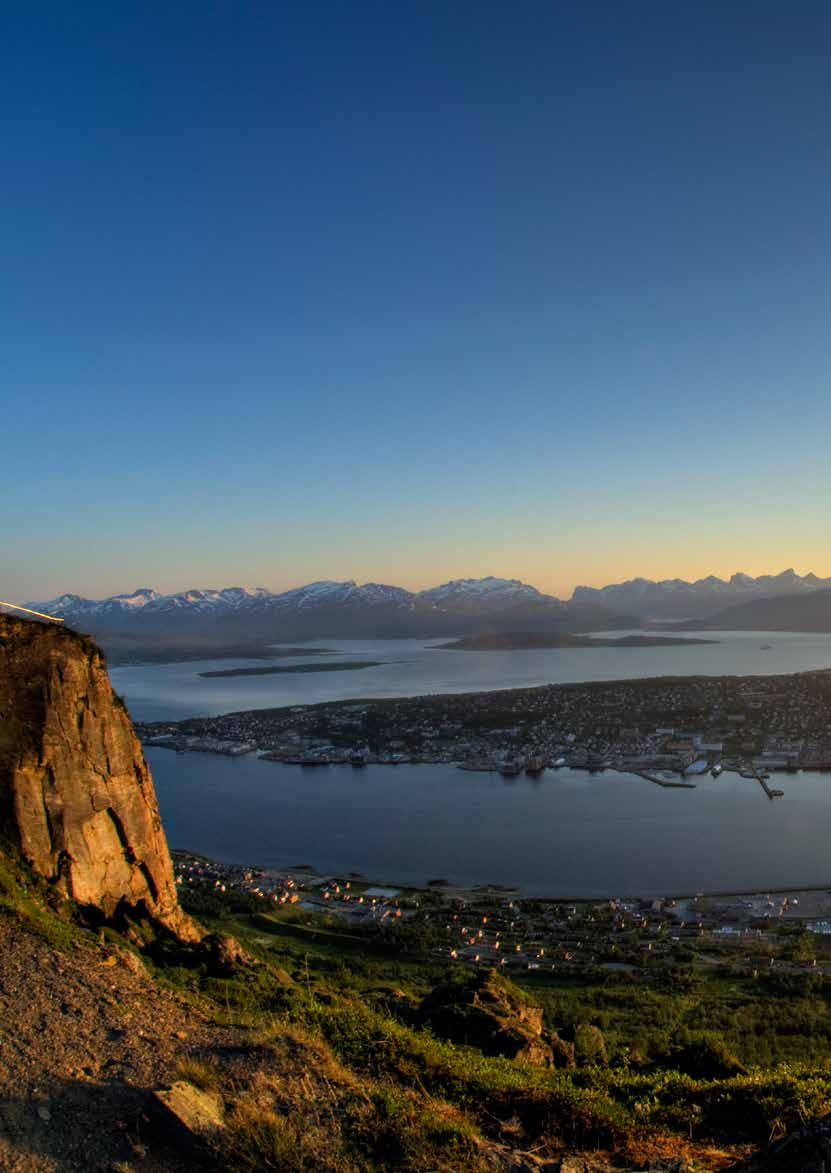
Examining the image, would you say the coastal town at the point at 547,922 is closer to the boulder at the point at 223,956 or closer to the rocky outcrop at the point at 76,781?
the boulder at the point at 223,956

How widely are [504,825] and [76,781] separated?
23446mm

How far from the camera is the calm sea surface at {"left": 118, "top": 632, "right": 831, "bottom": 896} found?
77.2ft

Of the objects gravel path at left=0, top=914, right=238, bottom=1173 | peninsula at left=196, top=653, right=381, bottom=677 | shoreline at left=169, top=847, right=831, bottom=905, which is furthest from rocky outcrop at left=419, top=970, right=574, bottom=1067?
peninsula at left=196, top=653, right=381, bottom=677

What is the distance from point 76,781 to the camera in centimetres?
834

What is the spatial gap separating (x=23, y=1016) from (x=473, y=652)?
124878 mm

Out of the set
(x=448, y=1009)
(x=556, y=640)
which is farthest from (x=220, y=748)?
(x=556, y=640)

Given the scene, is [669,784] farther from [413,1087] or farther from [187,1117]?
[187,1117]

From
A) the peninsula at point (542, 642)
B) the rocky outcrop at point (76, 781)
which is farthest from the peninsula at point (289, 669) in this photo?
the rocky outcrop at point (76, 781)

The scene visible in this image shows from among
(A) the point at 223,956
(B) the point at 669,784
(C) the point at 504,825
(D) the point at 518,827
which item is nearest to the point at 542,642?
(B) the point at 669,784

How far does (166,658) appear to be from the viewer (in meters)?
129

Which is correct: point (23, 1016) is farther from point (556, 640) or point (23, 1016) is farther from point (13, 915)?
point (556, 640)

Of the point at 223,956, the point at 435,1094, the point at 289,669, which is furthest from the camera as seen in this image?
the point at 289,669

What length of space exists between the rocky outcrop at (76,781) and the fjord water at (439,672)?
55026 millimetres

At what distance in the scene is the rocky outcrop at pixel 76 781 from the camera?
7789 millimetres
